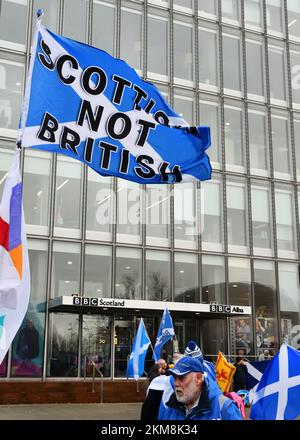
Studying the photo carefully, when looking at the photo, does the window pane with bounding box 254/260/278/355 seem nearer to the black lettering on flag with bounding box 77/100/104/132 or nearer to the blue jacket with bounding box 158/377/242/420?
the black lettering on flag with bounding box 77/100/104/132

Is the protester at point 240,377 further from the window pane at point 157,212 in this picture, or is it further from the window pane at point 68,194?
the window pane at point 68,194

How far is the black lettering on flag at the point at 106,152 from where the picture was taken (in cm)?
808

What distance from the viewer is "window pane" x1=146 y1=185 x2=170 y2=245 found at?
25305 millimetres

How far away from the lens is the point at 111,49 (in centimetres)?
2656

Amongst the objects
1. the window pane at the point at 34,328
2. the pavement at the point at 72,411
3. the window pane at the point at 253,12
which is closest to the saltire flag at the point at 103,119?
the pavement at the point at 72,411

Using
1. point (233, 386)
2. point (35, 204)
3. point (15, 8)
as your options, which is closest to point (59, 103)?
point (233, 386)

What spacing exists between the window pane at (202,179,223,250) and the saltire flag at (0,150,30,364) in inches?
821

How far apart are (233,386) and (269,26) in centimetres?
1979

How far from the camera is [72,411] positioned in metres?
17.2

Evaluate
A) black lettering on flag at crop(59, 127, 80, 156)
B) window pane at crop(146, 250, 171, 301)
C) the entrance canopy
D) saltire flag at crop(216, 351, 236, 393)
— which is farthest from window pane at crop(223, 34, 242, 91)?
black lettering on flag at crop(59, 127, 80, 156)

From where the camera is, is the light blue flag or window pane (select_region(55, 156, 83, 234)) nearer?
the light blue flag

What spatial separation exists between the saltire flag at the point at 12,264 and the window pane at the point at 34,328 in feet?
55.2

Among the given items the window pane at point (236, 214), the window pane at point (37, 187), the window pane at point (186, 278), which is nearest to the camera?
the window pane at point (37, 187)
